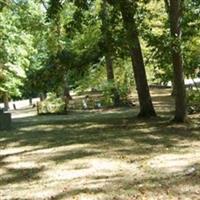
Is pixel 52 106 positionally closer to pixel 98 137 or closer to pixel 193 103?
pixel 193 103

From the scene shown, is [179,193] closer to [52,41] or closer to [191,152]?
[191,152]

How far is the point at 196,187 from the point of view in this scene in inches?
364

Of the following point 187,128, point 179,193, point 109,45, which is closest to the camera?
point 179,193

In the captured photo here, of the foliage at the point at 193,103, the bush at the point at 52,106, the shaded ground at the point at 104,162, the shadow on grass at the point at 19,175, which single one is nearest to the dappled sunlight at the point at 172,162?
the shaded ground at the point at 104,162

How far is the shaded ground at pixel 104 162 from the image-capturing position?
944cm

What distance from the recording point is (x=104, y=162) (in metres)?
12.3

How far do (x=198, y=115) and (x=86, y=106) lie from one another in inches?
572

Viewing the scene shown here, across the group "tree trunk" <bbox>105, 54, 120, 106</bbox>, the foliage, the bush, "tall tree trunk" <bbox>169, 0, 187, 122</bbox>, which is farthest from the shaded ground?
"tree trunk" <bbox>105, 54, 120, 106</bbox>

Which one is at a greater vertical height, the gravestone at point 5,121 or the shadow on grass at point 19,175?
the gravestone at point 5,121

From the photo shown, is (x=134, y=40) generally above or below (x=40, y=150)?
above

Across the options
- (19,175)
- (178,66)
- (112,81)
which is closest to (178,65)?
(178,66)

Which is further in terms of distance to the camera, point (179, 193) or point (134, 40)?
point (134, 40)

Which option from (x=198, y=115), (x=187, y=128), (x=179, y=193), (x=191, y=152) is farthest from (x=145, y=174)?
(x=198, y=115)

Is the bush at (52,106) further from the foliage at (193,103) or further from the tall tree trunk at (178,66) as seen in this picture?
the tall tree trunk at (178,66)
